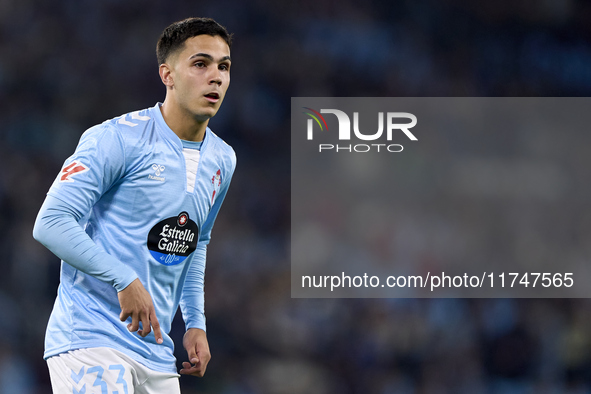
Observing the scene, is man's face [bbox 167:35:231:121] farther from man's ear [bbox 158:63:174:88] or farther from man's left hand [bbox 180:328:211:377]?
man's left hand [bbox 180:328:211:377]

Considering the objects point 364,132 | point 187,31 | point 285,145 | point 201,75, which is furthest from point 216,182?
point 364,132

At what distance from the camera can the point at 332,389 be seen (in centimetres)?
392

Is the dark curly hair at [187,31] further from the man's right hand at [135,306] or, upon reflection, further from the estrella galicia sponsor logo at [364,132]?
the estrella galicia sponsor logo at [364,132]

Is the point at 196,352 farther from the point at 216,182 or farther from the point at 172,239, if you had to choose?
the point at 216,182

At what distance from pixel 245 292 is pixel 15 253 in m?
1.44

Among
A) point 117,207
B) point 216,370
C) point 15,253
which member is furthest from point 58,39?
point 117,207

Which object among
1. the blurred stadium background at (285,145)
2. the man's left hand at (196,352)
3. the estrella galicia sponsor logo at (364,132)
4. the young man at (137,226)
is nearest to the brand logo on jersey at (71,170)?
the young man at (137,226)

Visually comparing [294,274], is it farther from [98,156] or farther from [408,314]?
[98,156]

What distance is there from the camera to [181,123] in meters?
1.95

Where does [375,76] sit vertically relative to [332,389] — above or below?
above

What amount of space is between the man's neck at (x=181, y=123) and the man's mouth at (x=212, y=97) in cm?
7

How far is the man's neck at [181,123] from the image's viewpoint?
1.94 meters

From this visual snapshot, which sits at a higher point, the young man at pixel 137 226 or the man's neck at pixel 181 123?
the man's neck at pixel 181 123

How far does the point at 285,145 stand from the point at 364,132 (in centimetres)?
52
